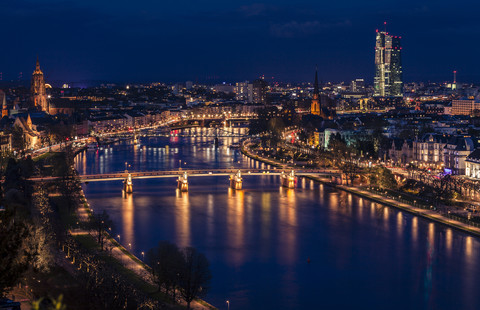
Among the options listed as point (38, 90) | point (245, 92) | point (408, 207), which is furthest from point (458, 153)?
point (245, 92)

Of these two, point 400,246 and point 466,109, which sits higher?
point 466,109

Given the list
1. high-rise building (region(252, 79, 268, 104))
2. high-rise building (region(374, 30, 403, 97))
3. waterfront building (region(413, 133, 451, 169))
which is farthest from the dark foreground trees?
high-rise building (region(374, 30, 403, 97))

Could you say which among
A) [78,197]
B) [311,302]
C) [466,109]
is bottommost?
[311,302]

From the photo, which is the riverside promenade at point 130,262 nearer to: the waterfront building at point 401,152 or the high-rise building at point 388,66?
the waterfront building at point 401,152

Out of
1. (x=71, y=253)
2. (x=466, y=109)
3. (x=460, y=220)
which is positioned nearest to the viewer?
(x=71, y=253)

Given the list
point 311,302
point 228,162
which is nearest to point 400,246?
point 311,302

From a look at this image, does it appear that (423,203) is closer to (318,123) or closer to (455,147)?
(455,147)

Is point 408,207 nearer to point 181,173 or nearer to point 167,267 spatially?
point 181,173
